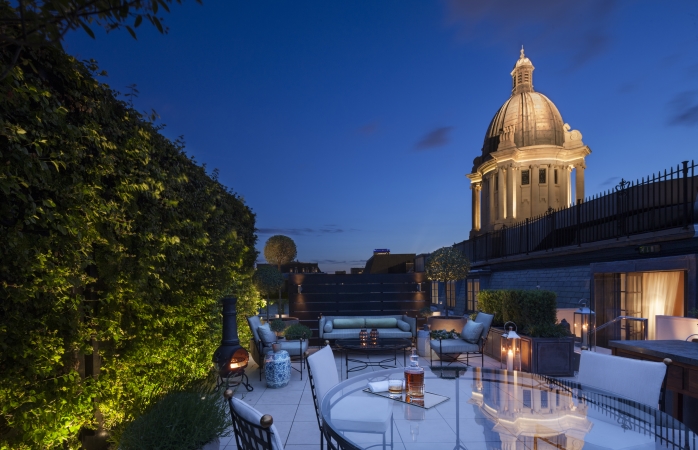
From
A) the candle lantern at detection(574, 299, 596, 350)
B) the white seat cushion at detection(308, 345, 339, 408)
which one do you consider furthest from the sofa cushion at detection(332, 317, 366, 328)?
the white seat cushion at detection(308, 345, 339, 408)

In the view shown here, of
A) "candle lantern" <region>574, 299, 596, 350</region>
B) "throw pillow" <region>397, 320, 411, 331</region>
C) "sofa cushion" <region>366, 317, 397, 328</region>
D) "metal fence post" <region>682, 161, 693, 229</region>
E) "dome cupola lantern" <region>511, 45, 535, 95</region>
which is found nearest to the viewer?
"metal fence post" <region>682, 161, 693, 229</region>

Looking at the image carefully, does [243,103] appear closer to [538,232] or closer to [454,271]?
[454,271]

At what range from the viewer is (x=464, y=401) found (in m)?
3.08

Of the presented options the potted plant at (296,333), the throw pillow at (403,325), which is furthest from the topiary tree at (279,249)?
the potted plant at (296,333)

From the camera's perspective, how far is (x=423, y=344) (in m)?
7.99

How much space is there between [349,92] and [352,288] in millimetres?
9189

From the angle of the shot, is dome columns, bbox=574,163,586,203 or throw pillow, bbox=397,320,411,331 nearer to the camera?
throw pillow, bbox=397,320,411,331

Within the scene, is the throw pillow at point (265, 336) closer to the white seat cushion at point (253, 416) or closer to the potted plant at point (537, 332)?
the potted plant at point (537, 332)

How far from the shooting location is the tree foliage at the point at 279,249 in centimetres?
1460

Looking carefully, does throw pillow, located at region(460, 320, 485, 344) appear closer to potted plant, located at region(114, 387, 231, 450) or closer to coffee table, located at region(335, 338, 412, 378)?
coffee table, located at region(335, 338, 412, 378)

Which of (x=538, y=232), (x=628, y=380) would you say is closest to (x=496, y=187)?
(x=538, y=232)

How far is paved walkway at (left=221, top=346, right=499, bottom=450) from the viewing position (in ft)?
12.8

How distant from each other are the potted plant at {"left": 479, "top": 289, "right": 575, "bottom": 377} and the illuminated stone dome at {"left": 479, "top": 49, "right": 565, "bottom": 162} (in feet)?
48.3

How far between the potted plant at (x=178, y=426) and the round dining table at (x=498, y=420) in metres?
0.88
